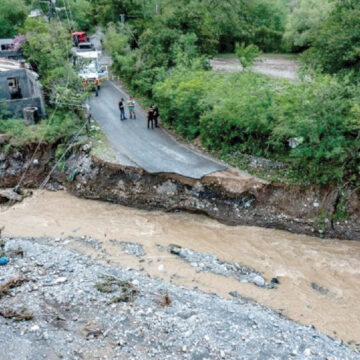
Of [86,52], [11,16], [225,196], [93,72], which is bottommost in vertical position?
[225,196]

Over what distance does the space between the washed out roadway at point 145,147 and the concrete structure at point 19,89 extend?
3568 mm

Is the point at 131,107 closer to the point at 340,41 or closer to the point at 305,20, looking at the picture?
the point at 340,41

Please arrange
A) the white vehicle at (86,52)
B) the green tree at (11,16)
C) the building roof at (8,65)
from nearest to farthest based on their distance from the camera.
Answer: the building roof at (8,65) → the white vehicle at (86,52) → the green tree at (11,16)

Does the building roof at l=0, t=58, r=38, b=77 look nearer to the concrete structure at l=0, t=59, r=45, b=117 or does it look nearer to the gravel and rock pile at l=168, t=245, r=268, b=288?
the concrete structure at l=0, t=59, r=45, b=117

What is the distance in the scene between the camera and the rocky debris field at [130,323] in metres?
12.1

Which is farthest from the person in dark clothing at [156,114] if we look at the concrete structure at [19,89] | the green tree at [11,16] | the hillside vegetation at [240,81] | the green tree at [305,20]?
the green tree at [11,16]

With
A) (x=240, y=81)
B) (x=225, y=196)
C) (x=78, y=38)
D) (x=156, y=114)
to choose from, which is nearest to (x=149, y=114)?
(x=156, y=114)

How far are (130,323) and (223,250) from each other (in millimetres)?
5958

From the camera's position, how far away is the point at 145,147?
2234 centimetres

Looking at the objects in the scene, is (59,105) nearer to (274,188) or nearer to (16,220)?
(16,220)

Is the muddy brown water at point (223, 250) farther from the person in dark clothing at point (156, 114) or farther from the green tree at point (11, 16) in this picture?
the green tree at point (11, 16)

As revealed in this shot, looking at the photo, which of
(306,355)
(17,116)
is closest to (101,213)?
(17,116)

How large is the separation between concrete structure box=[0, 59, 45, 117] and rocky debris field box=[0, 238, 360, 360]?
13.0 m

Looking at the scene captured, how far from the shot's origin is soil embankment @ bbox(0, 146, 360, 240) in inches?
723
